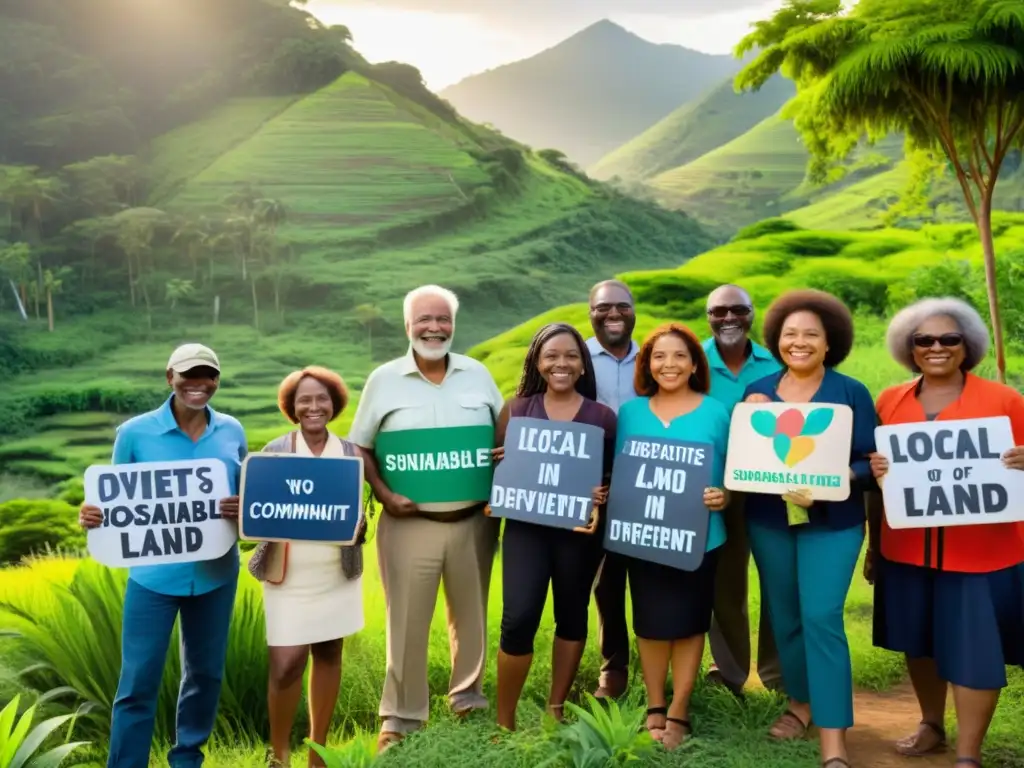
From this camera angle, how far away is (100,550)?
3520mm

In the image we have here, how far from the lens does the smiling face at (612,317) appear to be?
444cm

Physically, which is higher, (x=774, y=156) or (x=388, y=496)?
(x=774, y=156)

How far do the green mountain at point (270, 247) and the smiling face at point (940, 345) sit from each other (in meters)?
22.2

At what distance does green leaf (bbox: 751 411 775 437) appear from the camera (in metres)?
3.63

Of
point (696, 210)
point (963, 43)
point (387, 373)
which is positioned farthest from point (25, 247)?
point (387, 373)

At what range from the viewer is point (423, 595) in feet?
13.3

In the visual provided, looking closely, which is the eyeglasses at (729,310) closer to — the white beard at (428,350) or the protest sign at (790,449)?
the protest sign at (790,449)

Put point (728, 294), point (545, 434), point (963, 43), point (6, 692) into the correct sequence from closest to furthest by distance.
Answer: point (545, 434), point (728, 294), point (6, 692), point (963, 43)

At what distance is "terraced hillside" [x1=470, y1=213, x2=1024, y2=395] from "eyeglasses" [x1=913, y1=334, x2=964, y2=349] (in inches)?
357

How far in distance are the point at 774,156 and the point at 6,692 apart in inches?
1070

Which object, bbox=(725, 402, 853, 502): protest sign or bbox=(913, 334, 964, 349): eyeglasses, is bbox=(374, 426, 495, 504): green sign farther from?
bbox=(913, 334, 964, 349): eyeglasses

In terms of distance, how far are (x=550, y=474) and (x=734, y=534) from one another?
118cm

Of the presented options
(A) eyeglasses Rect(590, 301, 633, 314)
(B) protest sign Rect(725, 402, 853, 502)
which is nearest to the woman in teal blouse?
(B) protest sign Rect(725, 402, 853, 502)

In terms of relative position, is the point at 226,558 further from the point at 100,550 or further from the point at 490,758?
the point at 490,758
